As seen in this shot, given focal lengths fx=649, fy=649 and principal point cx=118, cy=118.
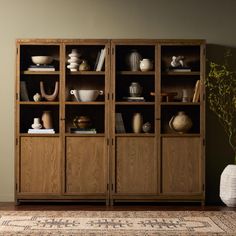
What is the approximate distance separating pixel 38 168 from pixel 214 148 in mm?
1985

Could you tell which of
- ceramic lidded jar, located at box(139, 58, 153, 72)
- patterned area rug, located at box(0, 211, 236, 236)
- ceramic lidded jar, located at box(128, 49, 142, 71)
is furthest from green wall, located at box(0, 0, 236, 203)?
patterned area rug, located at box(0, 211, 236, 236)

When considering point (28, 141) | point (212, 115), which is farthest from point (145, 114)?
point (28, 141)

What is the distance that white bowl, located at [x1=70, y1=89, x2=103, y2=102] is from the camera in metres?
7.03

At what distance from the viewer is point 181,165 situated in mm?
6984

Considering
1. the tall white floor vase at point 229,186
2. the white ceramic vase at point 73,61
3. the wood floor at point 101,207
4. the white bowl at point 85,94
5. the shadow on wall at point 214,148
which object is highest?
the white ceramic vase at point 73,61

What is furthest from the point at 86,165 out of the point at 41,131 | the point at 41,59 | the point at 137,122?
the point at 41,59

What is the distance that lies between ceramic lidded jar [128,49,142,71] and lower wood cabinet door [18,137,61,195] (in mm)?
1194

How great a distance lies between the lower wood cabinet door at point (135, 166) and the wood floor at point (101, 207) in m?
0.19

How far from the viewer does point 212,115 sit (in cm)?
732

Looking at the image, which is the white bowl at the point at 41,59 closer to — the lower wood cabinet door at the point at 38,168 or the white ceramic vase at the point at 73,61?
the white ceramic vase at the point at 73,61

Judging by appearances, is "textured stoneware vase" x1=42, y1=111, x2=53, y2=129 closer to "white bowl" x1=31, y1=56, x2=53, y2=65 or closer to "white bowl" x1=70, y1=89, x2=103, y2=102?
"white bowl" x1=70, y1=89, x2=103, y2=102

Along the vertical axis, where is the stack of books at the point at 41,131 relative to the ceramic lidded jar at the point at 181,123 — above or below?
below

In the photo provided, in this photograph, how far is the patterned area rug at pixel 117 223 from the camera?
210 inches

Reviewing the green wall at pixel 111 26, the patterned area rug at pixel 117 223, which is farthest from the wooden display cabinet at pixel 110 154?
the patterned area rug at pixel 117 223
